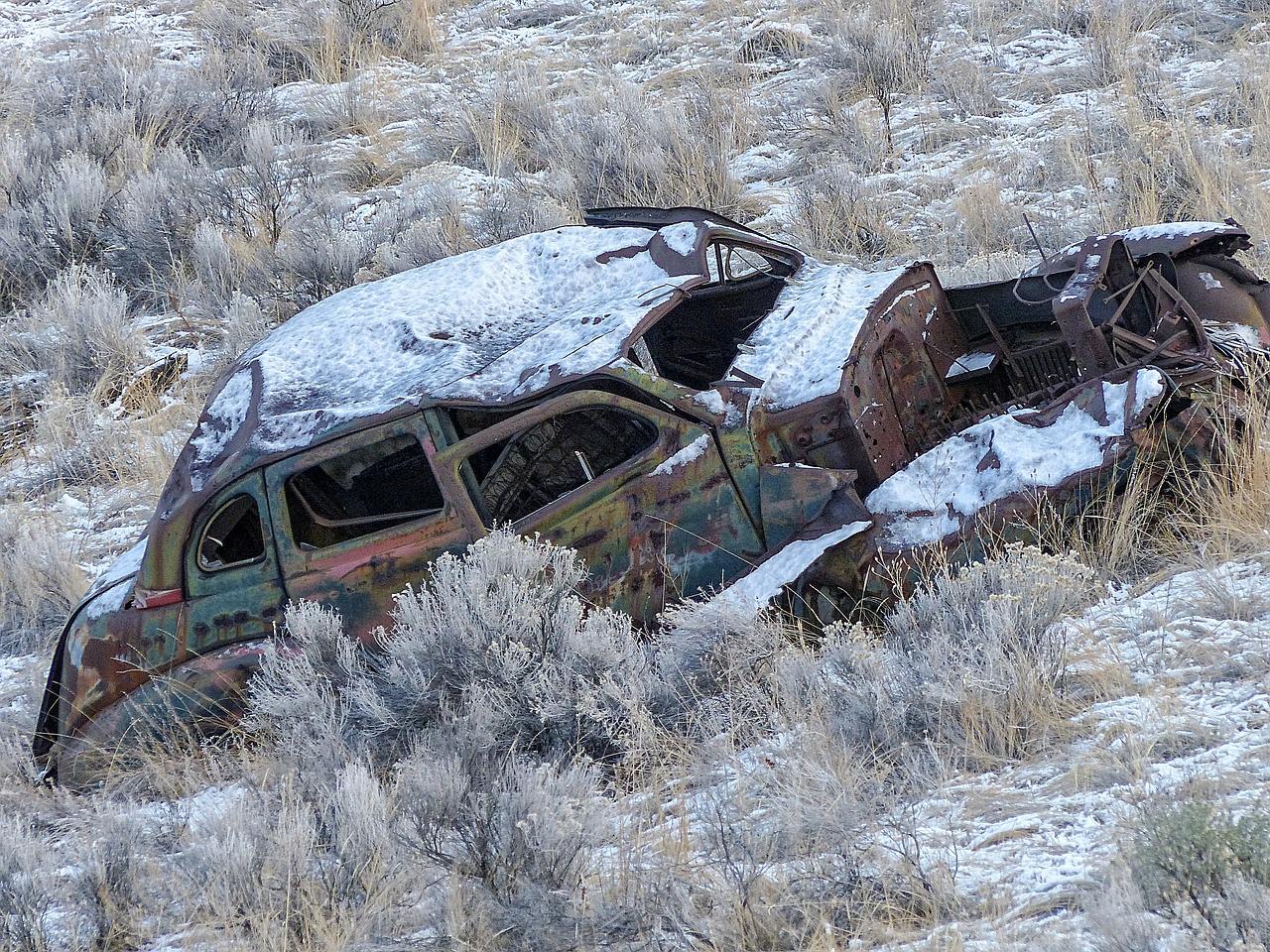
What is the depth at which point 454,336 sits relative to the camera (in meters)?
5.37

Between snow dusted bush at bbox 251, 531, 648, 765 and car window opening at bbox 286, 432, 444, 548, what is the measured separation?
0.56m

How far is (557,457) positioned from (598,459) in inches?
7.2

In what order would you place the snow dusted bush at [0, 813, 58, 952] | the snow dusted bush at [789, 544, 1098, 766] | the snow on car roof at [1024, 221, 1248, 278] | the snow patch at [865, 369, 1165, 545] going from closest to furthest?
the snow dusted bush at [0, 813, 58, 952] → the snow dusted bush at [789, 544, 1098, 766] → the snow patch at [865, 369, 1165, 545] → the snow on car roof at [1024, 221, 1248, 278]

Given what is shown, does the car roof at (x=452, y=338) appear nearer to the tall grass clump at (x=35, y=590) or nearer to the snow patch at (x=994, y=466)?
the snow patch at (x=994, y=466)

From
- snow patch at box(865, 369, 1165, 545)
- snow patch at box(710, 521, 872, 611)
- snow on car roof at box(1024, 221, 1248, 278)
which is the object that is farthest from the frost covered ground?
snow on car roof at box(1024, 221, 1248, 278)

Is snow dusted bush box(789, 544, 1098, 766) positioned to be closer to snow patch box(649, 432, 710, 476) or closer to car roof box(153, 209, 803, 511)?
snow patch box(649, 432, 710, 476)

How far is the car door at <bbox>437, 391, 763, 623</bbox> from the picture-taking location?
15.8ft

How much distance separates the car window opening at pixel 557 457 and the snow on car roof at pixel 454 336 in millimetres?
417

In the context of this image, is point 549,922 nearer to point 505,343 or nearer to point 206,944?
point 206,944

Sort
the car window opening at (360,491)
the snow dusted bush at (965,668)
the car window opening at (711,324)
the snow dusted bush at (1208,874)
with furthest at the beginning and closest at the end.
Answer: the car window opening at (711,324) → the car window opening at (360,491) → the snow dusted bush at (965,668) → the snow dusted bush at (1208,874)

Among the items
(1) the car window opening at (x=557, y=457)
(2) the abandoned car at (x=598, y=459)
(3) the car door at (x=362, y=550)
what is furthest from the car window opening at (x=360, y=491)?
(1) the car window opening at (x=557, y=457)

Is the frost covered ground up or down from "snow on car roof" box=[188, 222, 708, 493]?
down

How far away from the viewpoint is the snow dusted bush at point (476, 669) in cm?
453

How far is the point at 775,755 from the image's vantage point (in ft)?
13.6
